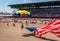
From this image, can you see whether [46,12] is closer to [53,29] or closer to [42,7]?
[42,7]

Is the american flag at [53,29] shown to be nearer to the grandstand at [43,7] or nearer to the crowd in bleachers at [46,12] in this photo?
the crowd in bleachers at [46,12]

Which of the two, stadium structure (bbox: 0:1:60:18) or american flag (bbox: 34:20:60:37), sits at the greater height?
american flag (bbox: 34:20:60:37)

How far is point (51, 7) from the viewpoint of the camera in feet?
252

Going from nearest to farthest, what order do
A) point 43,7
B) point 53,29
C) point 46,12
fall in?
point 53,29 → point 46,12 → point 43,7

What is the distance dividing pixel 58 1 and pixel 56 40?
5647cm

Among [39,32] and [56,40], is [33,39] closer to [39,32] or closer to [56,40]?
[39,32]

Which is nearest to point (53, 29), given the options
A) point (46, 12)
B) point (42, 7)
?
point (46, 12)

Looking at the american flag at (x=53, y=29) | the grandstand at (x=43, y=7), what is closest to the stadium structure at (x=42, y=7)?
the grandstand at (x=43, y=7)

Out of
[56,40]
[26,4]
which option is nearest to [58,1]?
[26,4]

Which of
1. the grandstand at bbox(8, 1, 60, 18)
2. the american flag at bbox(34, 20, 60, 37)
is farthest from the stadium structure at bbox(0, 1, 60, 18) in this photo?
the american flag at bbox(34, 20, 60, 37)

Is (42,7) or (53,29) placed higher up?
(53,29)

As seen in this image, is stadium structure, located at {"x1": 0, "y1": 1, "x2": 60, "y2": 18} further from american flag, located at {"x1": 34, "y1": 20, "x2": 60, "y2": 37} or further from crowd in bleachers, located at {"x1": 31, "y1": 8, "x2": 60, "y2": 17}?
american flag, located at {"x1": 34, "y1": 20, "x2": 60, "y2": 37}

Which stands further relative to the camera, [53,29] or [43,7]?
[43,7]

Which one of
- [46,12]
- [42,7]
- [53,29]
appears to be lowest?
[46,12]
